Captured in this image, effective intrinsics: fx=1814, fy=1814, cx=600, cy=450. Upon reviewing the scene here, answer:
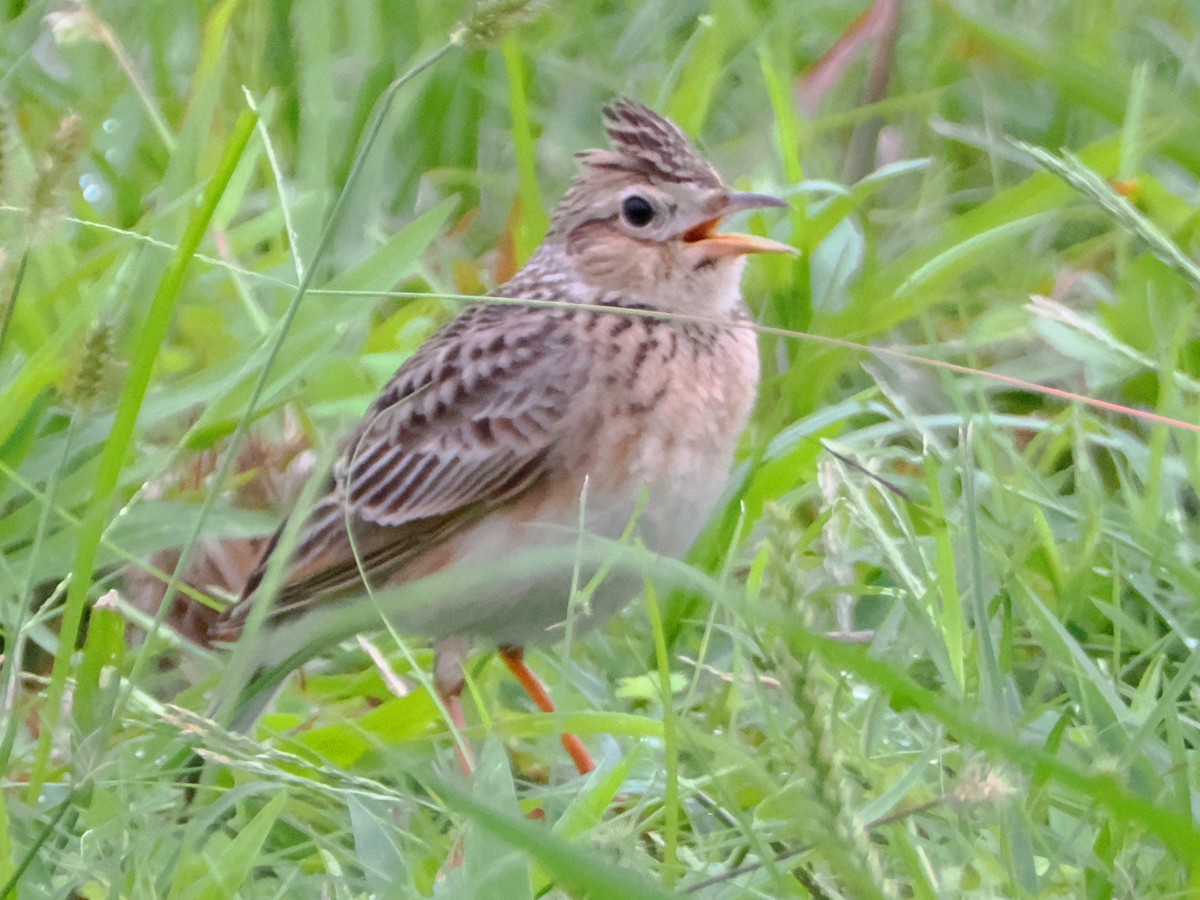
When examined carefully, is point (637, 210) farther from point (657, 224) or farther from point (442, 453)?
point (442, 453)

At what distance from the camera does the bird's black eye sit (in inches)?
155

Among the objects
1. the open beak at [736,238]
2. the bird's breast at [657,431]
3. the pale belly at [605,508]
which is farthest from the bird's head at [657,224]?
the pale belly at [605,508]

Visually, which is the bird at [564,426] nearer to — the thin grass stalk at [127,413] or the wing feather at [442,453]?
the wing feather at [442,453]

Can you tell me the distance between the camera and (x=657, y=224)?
392 cm

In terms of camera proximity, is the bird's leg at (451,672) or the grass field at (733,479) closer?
the grass field at (733,479)

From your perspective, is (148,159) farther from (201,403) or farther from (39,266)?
(201,403)

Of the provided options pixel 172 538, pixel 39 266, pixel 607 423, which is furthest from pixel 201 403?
pixel 607 423

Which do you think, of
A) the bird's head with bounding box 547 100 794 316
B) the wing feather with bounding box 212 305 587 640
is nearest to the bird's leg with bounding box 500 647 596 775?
the wing feather with bounding box 212 305 587 640

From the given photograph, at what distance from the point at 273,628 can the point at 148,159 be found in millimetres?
2142

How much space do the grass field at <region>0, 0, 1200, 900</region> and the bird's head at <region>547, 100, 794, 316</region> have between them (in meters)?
0.25

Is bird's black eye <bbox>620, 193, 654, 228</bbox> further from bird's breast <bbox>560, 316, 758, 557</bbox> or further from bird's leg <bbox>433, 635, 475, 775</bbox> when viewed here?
bird's leg <bbox>433, 635, 475, 775</bbox>

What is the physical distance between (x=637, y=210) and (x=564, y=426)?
2.11ft

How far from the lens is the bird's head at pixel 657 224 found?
384 centimetres

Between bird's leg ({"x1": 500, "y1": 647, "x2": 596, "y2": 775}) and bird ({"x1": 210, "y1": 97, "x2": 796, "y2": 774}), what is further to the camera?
bird's leg ({"x1": 500, "y1": 647, "x2": 596, "y2": 775})
